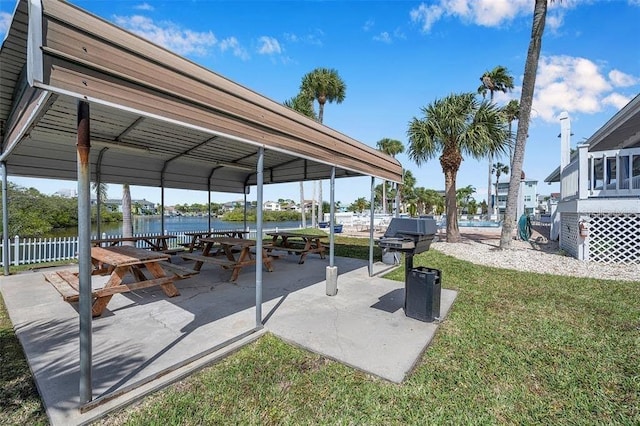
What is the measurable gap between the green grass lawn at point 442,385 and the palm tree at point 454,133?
8.38 m

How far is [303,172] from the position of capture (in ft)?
28.4

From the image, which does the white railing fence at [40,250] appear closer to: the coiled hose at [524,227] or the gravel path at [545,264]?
the gravel path at [545,264]

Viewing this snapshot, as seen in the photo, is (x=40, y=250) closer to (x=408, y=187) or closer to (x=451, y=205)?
(x=451, y=205)

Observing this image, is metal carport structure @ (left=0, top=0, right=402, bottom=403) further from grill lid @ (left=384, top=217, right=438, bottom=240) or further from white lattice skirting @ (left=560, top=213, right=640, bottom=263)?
white lattice skirting @ (left=560, top=213, right=640, bottom=263)

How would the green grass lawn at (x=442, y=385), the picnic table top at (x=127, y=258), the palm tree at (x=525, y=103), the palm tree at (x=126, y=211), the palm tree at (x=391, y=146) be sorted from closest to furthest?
the green grass lawn at (x=442, y=385) → the picnic table top at (x=127, y=258) → the palm tree at (x=525, y=103) → the palm tree at (x=126, y=211) → the palm tree at (x=391, y=146)

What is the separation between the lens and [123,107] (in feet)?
7.31

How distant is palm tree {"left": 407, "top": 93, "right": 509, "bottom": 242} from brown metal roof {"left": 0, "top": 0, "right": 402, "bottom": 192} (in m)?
5.24

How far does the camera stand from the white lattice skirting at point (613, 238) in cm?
791

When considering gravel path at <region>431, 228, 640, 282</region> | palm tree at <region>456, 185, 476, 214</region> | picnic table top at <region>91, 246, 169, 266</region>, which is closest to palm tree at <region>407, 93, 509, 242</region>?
gravel path at <region>431, 228, 640, 282</region>

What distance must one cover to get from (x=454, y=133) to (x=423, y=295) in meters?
9.55

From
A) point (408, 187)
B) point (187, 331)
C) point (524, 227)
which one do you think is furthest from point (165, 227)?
point (408, 187)

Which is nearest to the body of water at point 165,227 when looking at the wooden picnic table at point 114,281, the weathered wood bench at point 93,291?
the wooden picnic table at point 114,281

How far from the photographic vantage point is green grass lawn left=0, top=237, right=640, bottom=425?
7.30ft

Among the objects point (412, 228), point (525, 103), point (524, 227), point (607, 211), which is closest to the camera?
point (412, 228)
